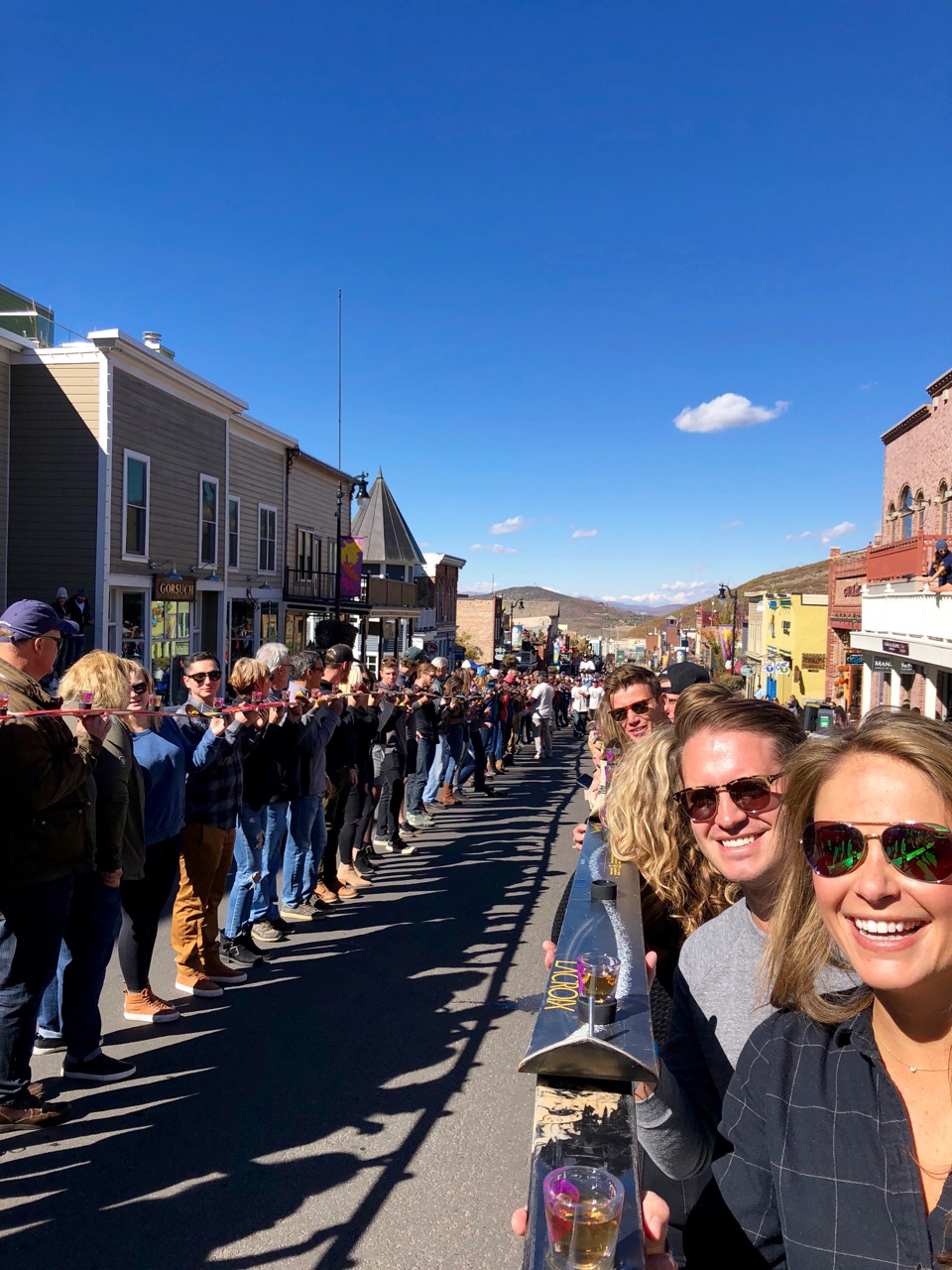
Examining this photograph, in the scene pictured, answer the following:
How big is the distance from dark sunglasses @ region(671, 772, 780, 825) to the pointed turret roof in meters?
39.7

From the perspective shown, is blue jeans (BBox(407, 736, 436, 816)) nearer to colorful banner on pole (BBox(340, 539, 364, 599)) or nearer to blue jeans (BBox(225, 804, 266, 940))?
blue jeans (BBox(225, 804, 266, 940))

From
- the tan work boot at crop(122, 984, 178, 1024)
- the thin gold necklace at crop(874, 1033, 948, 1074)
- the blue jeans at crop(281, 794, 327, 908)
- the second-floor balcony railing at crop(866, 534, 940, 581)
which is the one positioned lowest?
the tan work boot at crop(122, 984, 178, 1024)

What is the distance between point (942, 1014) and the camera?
4.79 ft

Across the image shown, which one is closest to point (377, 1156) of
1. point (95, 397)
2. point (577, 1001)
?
point (577, 1001)

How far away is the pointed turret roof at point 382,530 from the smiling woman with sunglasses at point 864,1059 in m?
40.5

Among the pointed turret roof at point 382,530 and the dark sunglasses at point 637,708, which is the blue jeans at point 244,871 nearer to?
the dark sunglasses at point 637,708

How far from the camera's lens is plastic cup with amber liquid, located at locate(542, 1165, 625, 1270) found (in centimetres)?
126

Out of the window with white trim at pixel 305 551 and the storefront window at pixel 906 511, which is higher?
the storefront window at pixel 906 511

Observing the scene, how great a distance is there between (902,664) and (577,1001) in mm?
24114

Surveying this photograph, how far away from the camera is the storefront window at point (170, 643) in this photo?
18.1 m

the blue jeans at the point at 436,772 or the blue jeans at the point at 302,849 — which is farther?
the blue jeans at the point at 436,772

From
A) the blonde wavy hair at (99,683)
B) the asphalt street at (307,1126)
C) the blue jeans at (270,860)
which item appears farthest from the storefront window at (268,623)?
the blonde wavy hair at (99,683)

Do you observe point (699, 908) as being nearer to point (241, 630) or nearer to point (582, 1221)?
point (582, 1221)

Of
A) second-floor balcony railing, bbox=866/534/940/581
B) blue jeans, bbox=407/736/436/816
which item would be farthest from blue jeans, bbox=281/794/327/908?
second-floor balcony railing, bbox=866/534/940/581
